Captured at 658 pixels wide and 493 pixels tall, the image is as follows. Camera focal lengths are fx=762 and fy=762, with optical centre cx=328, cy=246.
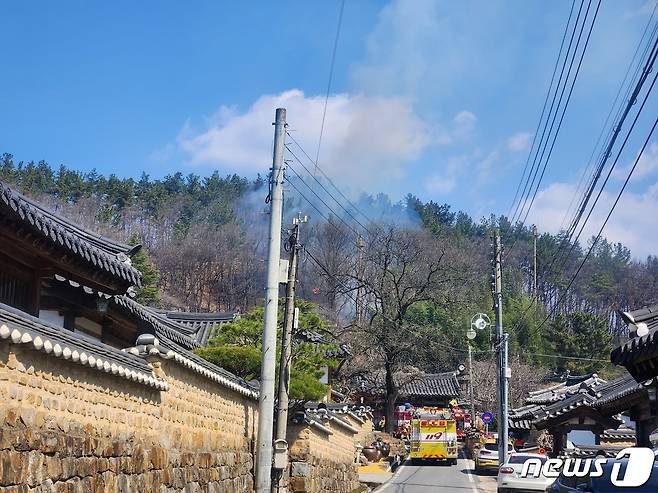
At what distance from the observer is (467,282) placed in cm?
6128

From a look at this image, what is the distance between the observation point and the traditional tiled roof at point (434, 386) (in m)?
61.7

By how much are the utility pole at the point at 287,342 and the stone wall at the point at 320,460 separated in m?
1.62

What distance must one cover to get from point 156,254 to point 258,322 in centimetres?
5560

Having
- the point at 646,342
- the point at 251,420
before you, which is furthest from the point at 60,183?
the point at 646,342

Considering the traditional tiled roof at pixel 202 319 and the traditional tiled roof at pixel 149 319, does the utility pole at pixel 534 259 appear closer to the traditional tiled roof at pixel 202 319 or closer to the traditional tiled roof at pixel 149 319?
the traditional tiled roof at pixel 202 319

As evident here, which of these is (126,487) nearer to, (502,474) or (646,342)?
(646,342)

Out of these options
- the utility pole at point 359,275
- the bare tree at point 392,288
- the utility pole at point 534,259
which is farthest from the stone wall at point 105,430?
the utility pole at point 534,259

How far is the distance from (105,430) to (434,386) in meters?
54.9

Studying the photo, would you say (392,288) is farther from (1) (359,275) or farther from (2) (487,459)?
(2) (487,459)

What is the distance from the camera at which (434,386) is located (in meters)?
62.5

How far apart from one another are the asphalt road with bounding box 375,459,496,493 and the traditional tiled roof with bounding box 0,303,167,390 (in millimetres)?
18991

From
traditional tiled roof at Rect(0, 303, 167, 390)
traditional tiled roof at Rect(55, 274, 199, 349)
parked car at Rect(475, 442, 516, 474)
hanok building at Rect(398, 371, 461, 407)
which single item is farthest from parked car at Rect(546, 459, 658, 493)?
hanok building at Rect(398, 371, 461, 407)

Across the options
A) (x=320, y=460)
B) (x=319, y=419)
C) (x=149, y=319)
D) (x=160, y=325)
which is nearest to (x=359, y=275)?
(x=319, y=419)

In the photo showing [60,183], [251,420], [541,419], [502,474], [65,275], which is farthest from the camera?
[60,183]
